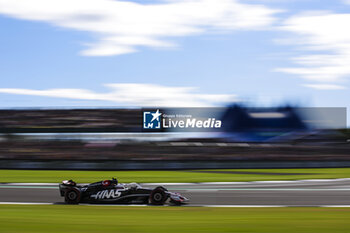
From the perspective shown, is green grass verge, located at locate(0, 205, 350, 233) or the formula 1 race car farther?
the formula 1 race car

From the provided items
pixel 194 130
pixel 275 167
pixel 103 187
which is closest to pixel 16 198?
pixel 103 187

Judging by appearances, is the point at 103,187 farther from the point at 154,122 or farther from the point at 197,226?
the point at 154,122

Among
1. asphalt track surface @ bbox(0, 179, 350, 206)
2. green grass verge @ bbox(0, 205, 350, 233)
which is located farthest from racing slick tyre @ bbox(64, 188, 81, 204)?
asphalt track surface @ bbox(0, 179, 350, 206)

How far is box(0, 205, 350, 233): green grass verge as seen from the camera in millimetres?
7668

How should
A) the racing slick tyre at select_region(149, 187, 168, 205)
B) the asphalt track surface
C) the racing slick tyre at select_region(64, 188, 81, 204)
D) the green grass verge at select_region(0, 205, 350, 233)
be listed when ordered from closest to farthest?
the green grass verge at select_region(0, 205, 350, 233), the racing slick tyre at select_region(149, 187, 168, 205), the racing slick tyre at select_region(64, 188, 81, 204), the asphalt track surface

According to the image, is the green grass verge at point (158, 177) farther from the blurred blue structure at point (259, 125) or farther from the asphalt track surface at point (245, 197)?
the blurred blue structure at point (259, 125)

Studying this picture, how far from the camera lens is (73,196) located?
38.4 ft

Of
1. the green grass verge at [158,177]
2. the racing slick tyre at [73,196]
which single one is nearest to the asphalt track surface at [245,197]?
the racing slick tyre at [73,196]

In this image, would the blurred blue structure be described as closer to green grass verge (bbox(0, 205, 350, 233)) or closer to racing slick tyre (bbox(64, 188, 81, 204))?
racing slick tyre (bbox(64, 188, 81, 204))

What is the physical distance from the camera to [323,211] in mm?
10328

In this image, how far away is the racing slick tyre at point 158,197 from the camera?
11.4 metres

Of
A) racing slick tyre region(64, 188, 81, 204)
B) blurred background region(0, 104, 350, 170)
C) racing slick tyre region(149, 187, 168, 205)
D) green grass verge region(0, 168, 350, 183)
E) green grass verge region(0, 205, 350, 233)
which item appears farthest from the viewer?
blurred background region(0, 104, 350, 170)

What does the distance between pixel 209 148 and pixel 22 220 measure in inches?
1316

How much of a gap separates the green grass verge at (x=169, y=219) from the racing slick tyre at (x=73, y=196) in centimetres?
62
